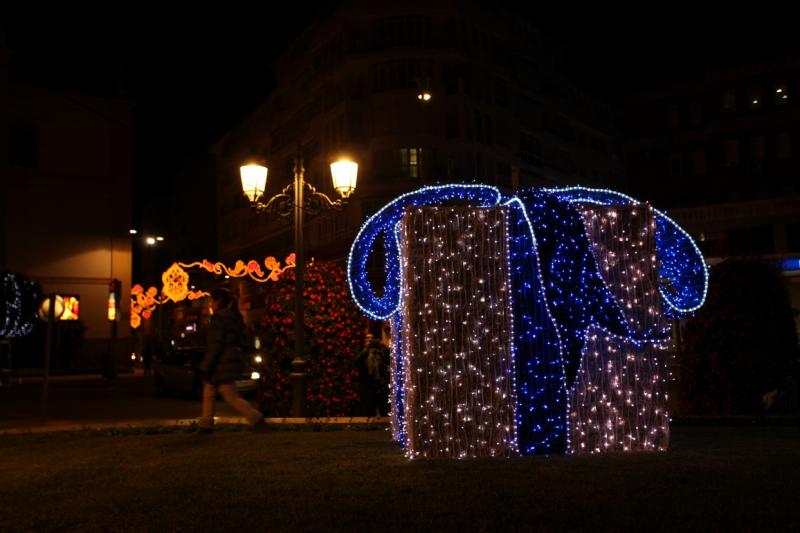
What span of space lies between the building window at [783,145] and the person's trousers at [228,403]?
42492 mm

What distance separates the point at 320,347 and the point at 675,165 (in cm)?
4195

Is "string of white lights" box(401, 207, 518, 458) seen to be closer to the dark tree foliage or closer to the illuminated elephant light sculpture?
the illuminated elephant light sculpture

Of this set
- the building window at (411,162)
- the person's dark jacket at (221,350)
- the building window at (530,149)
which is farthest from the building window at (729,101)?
the person's dark jacket at (221,350)

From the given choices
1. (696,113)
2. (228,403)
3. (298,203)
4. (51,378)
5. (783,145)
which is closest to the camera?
(228,403)

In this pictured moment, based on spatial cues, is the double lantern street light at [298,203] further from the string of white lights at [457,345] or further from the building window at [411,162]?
the building window at [411,162]

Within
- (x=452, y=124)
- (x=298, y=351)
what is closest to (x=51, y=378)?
(x=452, y=124)

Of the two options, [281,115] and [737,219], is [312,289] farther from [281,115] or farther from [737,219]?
[281,115]

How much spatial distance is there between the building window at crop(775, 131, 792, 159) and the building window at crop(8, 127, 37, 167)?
35113 millimetres

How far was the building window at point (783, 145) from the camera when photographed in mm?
47938

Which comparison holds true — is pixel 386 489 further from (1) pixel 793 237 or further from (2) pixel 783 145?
(2) pixel 783 145

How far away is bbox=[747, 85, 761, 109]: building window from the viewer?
48.8 metres

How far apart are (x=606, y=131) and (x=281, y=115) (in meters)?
22.9

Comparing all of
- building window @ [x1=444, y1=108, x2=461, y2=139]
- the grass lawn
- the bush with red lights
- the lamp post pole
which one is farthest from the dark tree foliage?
building window @ [x1=444, y1=108, x2=461, y2=139]

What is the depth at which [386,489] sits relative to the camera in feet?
24.6
